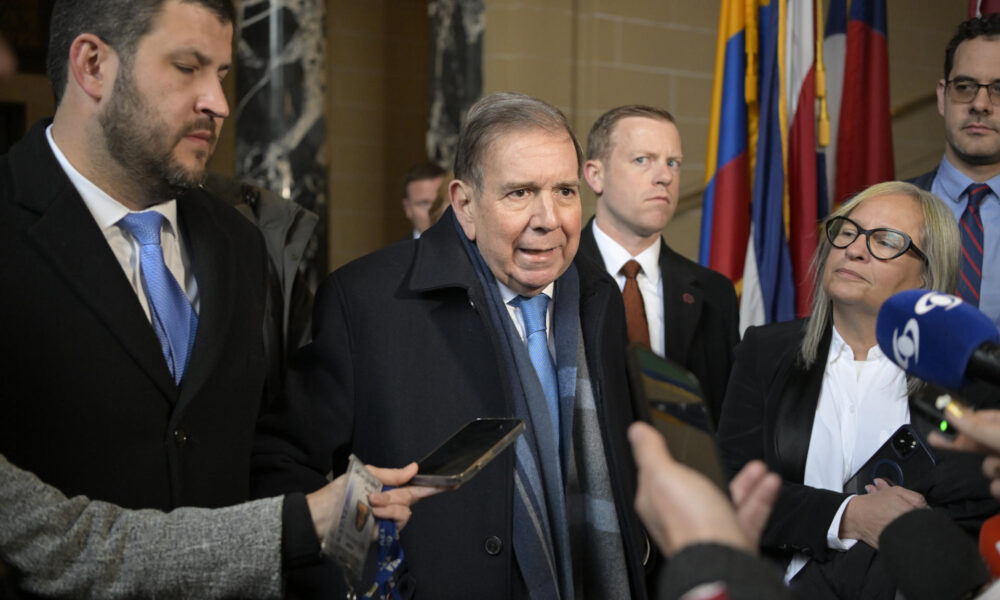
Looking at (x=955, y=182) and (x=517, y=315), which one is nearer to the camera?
(x=517, y=315)

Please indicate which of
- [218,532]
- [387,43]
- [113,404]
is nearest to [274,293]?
[113,404]

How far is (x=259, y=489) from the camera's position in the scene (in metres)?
2.00

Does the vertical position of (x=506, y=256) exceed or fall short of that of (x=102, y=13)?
it falls short

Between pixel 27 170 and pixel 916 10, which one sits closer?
pixel 27 170

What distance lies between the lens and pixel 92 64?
1.84 meters

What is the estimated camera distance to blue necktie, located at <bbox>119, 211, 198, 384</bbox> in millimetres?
1826

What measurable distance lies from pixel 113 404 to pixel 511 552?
792mm

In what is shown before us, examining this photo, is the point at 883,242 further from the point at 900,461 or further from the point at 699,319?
the point at 699,319

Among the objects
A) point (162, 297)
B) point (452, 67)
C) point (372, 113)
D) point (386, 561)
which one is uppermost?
point (452, 67)

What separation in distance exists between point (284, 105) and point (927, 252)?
342 centimetres

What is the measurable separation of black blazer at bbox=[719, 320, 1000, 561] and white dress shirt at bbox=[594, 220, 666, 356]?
0.76 metres

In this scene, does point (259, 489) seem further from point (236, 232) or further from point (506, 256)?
point (506, 256)

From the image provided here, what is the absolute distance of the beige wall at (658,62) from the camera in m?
5.30

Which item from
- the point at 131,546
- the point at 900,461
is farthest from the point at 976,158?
the point at 131,546
